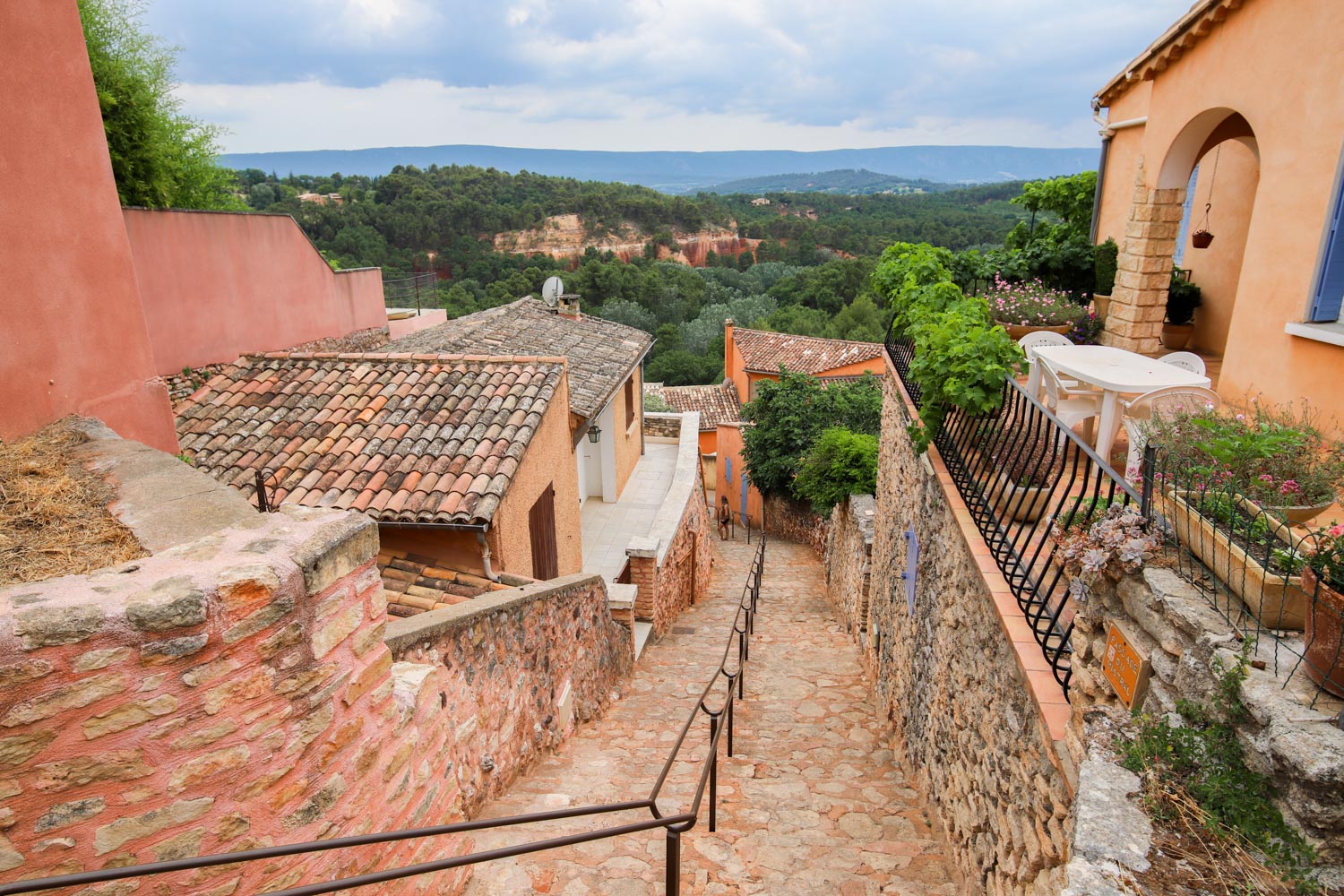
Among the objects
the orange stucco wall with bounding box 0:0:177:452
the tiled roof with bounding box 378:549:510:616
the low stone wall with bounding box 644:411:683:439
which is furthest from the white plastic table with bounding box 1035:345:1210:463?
the low stone wall with bounding box 644:411:683:439

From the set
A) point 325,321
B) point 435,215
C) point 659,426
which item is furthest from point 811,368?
point 435,215

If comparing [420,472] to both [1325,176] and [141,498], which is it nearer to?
[141,498]

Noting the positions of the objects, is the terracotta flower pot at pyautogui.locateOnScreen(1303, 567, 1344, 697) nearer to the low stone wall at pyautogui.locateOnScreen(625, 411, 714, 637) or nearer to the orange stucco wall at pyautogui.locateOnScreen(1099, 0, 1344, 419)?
the orange stucco wall at pyautogui.locateOnScreen(1099, 0, 1344, 419)

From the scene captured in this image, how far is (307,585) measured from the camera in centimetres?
273

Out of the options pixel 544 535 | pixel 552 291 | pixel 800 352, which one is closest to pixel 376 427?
pixel 544 535

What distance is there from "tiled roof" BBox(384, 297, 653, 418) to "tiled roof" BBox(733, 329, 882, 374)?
619 inches

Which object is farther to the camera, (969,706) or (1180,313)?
(1180,313)

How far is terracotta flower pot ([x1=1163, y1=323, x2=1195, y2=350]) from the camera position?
8.28 m

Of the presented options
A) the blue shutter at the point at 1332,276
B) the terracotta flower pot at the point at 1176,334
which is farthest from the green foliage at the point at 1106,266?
the blue shutter at the point at 1332,276

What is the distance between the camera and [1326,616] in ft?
6.82

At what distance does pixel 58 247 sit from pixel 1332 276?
8206mm

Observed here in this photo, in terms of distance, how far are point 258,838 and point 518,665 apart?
10.4 feet

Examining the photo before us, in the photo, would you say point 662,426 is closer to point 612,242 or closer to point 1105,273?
point 1105,273

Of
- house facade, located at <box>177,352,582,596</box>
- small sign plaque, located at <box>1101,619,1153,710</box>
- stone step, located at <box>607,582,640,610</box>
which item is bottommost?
stone step, located at <box>607,582,640,610</box>
